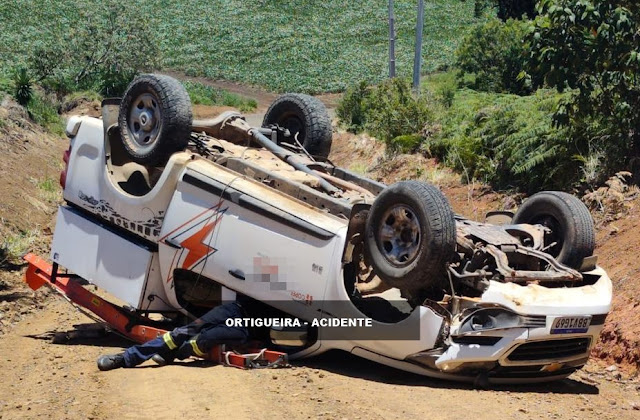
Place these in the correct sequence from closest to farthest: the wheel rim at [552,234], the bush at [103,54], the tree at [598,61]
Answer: the wheel rim at [552,234]
the tree at [598,61]
the bush at [103,54]

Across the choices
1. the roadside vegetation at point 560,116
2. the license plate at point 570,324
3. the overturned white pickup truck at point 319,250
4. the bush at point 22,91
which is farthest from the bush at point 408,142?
the bush at point 22,91

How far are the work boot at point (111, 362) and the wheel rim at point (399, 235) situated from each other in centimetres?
245

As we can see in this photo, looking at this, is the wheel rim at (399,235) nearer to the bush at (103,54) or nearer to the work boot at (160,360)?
the work boot at (160,360)

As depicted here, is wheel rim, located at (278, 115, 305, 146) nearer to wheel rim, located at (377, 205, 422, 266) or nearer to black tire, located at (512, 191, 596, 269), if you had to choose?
black tire, located at (512, 191, 596, 269)

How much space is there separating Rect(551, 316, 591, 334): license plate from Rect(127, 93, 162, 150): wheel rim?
13.7 ft

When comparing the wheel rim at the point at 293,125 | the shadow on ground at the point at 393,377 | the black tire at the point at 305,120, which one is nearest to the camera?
the shadow on ground at the point at 393,377

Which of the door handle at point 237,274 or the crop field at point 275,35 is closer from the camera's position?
the door handle at point 237,274

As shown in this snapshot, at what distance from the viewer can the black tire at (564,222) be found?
805cm

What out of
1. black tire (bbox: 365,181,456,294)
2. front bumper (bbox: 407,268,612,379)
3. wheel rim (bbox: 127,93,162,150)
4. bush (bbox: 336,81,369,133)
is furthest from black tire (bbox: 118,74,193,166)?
bush (bbox: 336,81,369,133)

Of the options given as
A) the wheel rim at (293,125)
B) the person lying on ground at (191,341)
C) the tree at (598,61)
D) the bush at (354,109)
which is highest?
the tree at (598,61)

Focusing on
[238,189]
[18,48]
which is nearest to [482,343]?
[238,189]

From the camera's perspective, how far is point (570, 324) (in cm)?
727

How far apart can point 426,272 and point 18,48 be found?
2134 inches

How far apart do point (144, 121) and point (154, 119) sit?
126 mm
